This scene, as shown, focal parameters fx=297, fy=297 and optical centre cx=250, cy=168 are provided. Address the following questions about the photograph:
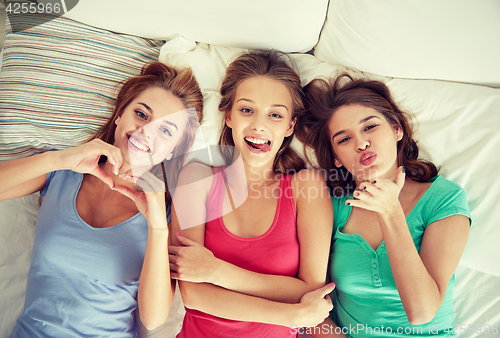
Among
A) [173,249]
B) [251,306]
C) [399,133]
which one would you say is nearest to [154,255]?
[173,249]

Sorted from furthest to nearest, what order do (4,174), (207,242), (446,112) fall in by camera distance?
(446,112), (207,242), (4,174)

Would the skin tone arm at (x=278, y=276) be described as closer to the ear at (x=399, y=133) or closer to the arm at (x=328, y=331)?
the arm at (x=328, y=331)

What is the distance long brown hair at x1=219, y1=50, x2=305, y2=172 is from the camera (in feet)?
4.94

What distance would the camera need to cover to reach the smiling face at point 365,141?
1.34 metres

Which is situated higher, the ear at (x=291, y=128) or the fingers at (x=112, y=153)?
the ear at (x=291, y=128)

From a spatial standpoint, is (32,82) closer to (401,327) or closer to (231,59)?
(231,59)

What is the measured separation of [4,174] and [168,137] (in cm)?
68

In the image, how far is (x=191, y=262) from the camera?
1.25 meters

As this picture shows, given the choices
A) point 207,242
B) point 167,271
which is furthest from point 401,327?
point 167,271

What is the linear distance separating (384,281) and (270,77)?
110cm

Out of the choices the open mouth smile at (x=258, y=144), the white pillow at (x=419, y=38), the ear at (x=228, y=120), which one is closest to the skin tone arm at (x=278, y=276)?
the open mouth smile at (x=258, y=144)

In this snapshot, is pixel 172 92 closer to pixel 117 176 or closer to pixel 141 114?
pixel 141 114

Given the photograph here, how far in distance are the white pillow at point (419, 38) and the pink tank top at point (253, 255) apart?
0.87m

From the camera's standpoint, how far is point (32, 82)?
4.86 ft
